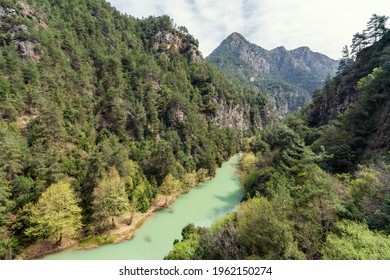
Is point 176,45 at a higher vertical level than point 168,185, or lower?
higher

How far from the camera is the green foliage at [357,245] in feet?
32.2

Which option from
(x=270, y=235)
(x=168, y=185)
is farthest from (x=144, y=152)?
(x=270, y=235)

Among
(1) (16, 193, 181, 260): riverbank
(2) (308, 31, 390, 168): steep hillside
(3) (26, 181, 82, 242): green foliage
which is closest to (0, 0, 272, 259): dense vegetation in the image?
(3) (26, 181, 82, 242): green foliage

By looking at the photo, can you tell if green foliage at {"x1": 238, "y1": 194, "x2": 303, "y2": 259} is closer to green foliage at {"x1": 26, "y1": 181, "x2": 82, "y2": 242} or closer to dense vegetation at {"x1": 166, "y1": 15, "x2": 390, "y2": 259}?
dense vegetation at {"x1": 166, "y1": 15, "x2": 390, "y2": 259}

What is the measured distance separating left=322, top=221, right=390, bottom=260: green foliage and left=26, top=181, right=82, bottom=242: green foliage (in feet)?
98.4

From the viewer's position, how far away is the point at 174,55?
316 feet

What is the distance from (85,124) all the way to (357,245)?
49.6 metres

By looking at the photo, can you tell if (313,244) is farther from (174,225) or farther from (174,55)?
(174,55)

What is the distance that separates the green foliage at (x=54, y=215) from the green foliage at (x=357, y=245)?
30.0 m

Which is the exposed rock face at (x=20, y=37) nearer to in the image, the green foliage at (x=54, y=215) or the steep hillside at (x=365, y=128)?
the green foliage at (x=54, y=215)

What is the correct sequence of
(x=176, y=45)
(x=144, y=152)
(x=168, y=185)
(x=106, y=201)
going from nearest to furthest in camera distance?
(x=106, y=201)
(x=168, y=185)
(x=144, y=152)
(x=176, y=45)

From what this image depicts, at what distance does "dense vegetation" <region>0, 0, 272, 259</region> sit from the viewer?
29.4 meters

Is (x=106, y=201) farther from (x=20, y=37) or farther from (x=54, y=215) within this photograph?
(x=20, y=37)

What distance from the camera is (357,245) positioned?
10.9 metres
